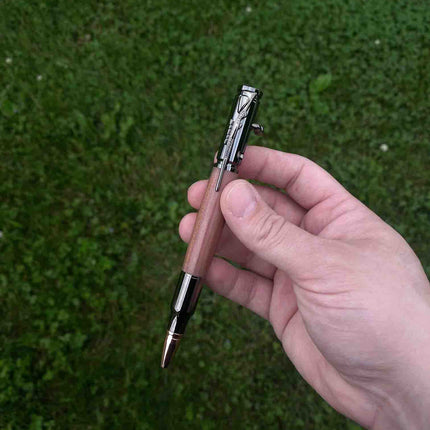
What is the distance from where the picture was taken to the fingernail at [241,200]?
75.5 inches

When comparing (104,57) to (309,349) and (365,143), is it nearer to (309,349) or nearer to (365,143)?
(365,143)

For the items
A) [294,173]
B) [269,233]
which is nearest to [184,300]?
[269,233]

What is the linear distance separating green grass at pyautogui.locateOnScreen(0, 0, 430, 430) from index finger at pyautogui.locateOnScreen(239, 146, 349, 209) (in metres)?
1.27

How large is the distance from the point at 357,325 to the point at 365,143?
2.59m

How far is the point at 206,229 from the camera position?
82.0 inches

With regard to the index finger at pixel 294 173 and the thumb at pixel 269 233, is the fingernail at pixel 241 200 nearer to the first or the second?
the thumb at pixel 269 233

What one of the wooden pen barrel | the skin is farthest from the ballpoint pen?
the skin

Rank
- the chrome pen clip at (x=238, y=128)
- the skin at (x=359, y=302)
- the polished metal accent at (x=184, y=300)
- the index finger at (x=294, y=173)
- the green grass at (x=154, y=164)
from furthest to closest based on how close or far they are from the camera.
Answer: the green grass at (x=154, y=164)
the index finger at (x=294, y=173)
the polished metal accent at (x=184, y=300)
the chrome pen clip at (x=238, y=128)
the skin at (x=359, y=302)

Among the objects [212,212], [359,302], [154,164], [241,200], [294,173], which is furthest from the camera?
[154,164]

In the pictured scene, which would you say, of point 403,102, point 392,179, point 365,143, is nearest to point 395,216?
point 392,179

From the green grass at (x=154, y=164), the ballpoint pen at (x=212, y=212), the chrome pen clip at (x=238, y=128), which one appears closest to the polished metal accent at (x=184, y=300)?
the ballpoint pen at (x=212, y=212)

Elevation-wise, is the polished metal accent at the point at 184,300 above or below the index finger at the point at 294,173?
below

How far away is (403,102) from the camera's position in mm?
4062

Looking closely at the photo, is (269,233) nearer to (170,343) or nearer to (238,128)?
(238,128)
